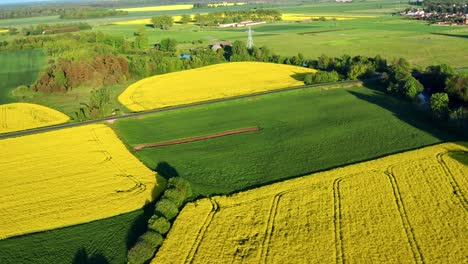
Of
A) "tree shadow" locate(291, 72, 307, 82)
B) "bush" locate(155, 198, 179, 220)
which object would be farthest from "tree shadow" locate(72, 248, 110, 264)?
"tree shadow" locate(291, 72, 307, 82)

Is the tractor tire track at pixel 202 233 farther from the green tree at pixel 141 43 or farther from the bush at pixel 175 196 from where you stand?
the green tree at pixel 141 43

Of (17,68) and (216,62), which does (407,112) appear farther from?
(17,68)

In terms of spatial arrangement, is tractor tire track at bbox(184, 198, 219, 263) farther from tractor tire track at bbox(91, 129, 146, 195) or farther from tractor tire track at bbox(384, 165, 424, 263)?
tractor tire track at bbox(384, 165, 424, 263)

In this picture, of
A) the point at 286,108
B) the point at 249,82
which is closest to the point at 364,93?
the point at 286,108

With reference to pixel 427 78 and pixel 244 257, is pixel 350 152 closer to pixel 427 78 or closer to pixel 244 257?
pixel 244 257

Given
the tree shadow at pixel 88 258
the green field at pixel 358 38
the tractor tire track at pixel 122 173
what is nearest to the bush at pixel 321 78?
the green field at pixel 358 38

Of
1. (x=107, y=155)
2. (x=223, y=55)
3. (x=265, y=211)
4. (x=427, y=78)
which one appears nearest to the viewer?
(x=265, y=211)
